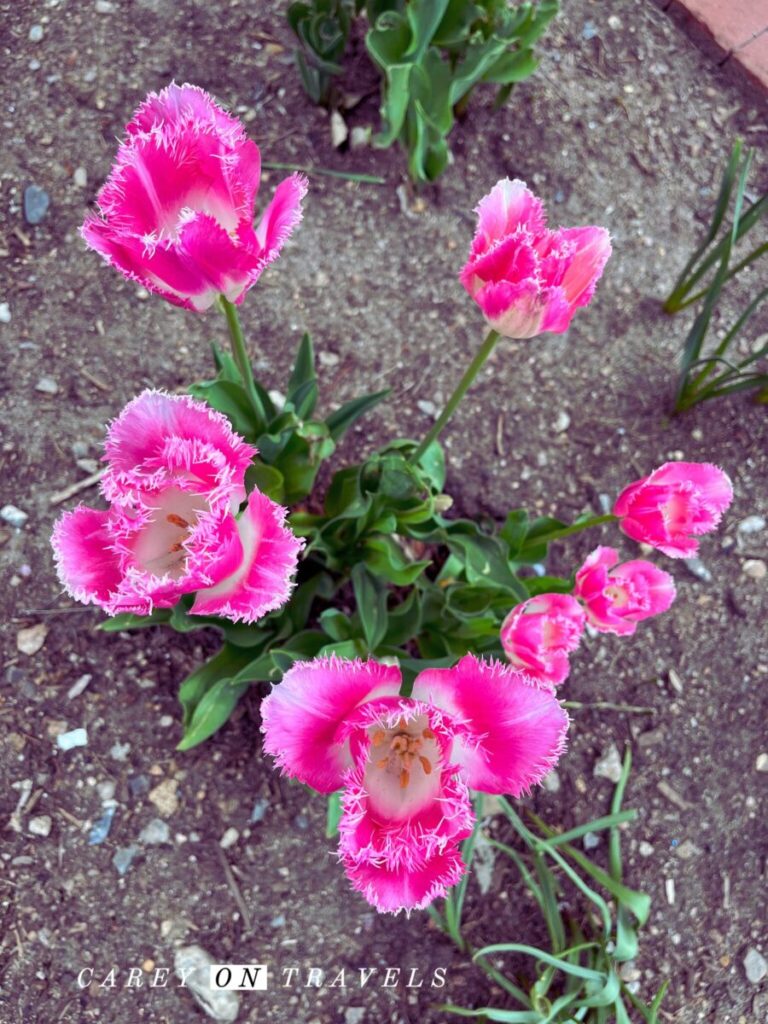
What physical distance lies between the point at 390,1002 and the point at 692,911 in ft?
1.74

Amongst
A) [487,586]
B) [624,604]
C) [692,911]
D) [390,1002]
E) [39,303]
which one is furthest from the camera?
[39,303]

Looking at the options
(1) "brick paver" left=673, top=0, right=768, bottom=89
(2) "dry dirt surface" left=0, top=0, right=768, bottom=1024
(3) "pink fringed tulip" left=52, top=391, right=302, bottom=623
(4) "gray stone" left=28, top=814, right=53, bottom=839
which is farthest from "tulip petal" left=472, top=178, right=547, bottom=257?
(1) "brick paver" left=673, top=0, right=768, bottom=89

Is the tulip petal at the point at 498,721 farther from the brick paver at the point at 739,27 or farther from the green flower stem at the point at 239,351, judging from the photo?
the brick paver at the point at 739,27

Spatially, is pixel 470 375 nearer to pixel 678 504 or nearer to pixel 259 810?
pixel 678 504

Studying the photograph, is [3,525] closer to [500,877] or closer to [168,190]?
[168,190]

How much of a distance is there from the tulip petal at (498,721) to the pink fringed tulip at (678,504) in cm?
33

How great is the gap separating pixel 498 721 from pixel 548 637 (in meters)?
0.24

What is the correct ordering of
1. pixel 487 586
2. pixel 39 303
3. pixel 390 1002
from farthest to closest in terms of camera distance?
pixel 39 303 < pixel 390 1002 < pixel 487 586

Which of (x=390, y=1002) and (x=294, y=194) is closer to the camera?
(x=294, y=194)

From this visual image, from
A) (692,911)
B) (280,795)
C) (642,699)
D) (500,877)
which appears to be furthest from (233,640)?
(692,911)

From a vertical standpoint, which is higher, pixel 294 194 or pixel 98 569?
pixel 294 194

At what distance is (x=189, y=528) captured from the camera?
81 centimetres

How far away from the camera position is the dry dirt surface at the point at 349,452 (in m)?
1.32

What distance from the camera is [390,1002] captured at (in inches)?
52.4
